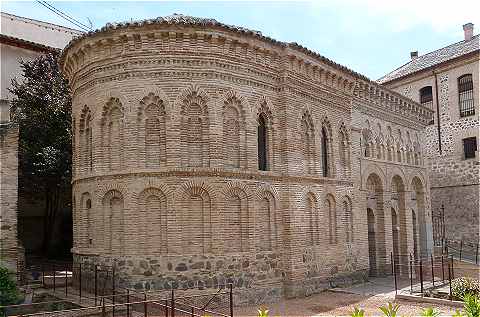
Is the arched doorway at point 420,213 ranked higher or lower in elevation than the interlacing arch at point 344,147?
lower

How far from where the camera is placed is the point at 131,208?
13.9m

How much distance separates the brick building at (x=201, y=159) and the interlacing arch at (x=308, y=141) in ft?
0.16

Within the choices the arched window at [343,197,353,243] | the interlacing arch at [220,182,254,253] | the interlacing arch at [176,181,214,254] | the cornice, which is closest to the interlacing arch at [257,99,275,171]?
the cornice

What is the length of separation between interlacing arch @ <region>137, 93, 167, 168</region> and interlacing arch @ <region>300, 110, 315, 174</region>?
A: 502cm

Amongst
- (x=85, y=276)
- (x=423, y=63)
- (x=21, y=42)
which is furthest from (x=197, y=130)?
(x=423, y=63)

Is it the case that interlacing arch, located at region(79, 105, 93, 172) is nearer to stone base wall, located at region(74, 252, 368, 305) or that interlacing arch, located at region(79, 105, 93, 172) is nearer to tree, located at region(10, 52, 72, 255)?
stone base wall, located at region(74, 252, 368, 305)

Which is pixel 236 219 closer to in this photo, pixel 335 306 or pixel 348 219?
pixel 335 306

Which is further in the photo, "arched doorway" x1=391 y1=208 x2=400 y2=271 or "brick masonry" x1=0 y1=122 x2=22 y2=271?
"arched doorway" x1=391 y1=208 x2=400 y2=271

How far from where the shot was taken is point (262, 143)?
15.7 meters

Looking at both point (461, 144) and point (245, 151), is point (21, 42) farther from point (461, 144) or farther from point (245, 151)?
point (461, 144)

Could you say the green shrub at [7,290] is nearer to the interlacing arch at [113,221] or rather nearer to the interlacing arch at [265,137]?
the interlacing arch at [113,221]

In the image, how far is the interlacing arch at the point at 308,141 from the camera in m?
16.7

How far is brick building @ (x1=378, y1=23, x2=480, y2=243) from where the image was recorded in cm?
2877

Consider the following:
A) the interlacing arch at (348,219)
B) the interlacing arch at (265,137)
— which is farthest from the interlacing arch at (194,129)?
the interlacing arch at (348,219)
